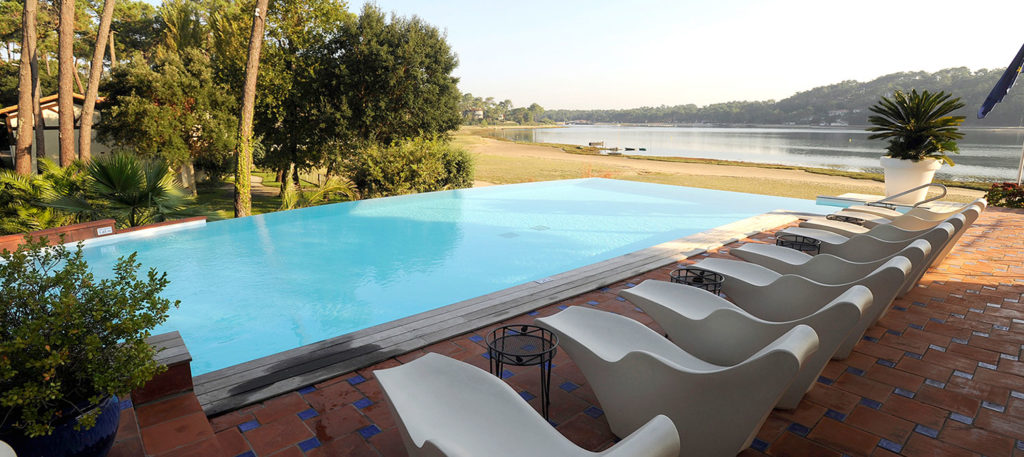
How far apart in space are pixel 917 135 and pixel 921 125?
0.63 ft

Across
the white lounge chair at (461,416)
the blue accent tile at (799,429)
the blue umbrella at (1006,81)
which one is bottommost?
the blue accent tile at (799,429)

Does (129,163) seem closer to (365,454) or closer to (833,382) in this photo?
(365,454)

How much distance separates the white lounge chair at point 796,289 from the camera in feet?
9.01

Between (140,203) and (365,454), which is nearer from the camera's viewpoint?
(365,454)

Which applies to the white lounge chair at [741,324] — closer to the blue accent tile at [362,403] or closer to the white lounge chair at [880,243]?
the white lounge chair at [880,243]

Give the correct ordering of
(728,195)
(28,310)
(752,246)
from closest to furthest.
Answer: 1. (28,310)
2. (752,246)
3. (728,195)

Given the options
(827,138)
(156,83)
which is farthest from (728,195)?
(827,138)

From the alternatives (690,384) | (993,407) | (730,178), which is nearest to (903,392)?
(993,407)

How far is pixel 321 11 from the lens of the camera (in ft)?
52.2

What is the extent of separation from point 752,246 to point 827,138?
7310 cm

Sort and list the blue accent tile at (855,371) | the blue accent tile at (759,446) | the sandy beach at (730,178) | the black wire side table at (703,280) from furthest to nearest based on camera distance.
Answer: the sandy beach at (730,178) → the black wire side table at (703,280) → the blue accent tile at (855,371) → the blue accent tile at (759,446)

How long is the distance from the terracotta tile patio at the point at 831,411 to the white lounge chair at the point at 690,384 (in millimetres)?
354

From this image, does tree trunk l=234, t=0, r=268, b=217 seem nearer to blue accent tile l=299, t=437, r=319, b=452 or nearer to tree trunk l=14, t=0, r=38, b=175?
tree trunk l=14, t=0, r=38, b=175

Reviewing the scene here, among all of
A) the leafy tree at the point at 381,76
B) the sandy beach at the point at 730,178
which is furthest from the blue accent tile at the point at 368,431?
the leafy tree at the point at 381,76
